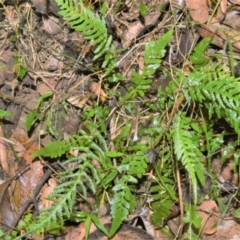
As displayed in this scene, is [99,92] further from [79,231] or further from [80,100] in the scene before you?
[79,231]

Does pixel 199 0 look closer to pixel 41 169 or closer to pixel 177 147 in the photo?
pixel 177 147

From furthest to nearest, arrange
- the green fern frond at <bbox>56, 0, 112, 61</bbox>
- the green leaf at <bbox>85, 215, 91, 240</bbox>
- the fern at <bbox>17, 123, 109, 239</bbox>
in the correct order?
the green leaf at <bbox>85, 215, 91, 240</bbox>
the fern at <bbox>17, 123, 109, 239</bbox>
the green fern frond at <bbox>56, 0, 112, 61</bbox>

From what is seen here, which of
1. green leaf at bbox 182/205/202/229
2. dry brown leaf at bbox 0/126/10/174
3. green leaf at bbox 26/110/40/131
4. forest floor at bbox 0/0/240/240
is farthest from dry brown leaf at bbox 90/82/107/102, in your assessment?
green leaf at bbox 182/205/202/229

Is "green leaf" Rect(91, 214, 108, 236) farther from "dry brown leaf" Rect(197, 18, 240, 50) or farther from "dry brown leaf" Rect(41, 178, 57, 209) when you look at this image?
"dry brown leaf" Rect(197, 18, 240, 50)

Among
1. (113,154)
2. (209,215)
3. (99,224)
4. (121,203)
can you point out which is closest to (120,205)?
(121,203)

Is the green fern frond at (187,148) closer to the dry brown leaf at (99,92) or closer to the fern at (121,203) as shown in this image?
the fern at (121,203)

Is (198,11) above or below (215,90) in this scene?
above

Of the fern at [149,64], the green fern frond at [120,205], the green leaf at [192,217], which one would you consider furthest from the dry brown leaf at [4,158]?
the green leaf at [192,217]
